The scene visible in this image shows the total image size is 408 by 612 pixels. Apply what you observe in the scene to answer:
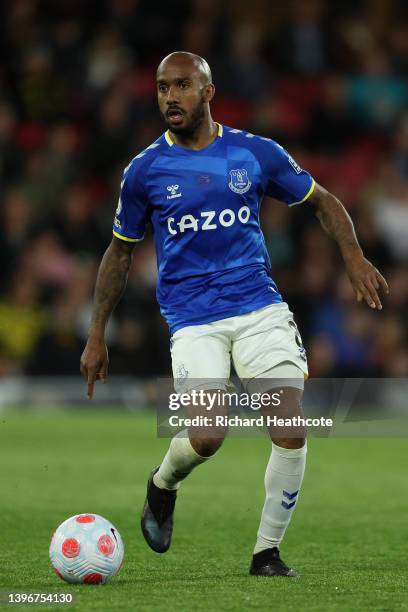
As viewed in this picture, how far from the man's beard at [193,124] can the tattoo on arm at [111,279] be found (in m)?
0.58

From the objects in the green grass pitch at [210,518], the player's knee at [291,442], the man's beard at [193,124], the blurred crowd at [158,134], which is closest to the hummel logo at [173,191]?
the man's beard at [193,124]

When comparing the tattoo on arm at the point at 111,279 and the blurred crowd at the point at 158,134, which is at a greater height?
the tattoo on arm at the point at 111,279

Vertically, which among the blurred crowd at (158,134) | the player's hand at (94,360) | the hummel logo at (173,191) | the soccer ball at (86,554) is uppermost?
the hummel logo at (173,191)

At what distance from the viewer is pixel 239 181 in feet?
20.6

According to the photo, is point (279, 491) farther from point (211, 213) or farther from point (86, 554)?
point (211, 213)

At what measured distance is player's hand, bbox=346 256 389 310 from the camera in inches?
234

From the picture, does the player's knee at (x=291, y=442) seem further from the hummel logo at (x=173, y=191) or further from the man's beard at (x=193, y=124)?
the man's beard at (x=193, y=124)

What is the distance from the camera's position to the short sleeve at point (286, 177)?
634 centimetres

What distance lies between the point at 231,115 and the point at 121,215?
10.4 m

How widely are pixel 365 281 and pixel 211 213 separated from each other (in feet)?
2.55

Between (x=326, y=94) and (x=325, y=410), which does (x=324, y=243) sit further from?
(x=325, y=410)

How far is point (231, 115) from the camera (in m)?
16.7

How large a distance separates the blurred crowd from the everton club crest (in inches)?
311

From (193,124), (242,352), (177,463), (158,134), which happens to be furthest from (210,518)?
(158,134)
